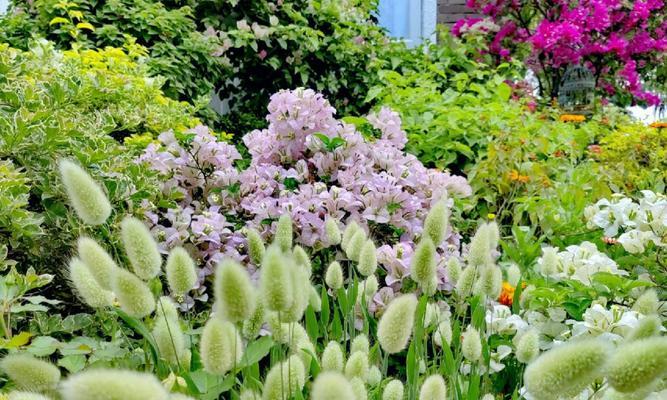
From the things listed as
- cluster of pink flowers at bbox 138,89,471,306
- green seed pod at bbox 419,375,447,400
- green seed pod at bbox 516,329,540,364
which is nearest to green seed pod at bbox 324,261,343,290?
green seed pod at bbox 516,329,540,364

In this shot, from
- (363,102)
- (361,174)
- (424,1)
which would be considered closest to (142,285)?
(361,174)

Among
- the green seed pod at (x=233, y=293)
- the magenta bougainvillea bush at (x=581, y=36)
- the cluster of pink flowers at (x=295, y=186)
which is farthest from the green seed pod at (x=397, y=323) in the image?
the magenta bougainvillea bush at (x=581, y=36)

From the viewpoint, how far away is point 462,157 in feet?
12.0

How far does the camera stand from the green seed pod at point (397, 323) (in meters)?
0.79

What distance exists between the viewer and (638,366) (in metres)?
0.55

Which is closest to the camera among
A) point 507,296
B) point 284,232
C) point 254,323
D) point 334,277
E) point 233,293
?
point 233,293

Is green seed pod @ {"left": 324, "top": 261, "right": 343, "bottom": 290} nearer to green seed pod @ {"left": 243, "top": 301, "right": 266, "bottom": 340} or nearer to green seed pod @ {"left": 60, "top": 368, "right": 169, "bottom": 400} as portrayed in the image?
green seed pod @ {"left": 243, "top": 301, "right": 266, "bottom": 340}

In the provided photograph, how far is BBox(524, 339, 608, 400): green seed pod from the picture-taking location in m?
0.56

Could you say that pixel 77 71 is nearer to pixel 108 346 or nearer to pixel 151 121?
pixel 151 121

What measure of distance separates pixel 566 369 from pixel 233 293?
0.32 metres

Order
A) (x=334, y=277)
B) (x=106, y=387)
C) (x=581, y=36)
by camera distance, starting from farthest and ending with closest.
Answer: (x=581, y=36)
(x=334, y=277)
(x=106, y=387)

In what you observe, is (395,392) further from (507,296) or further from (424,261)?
(507,296)

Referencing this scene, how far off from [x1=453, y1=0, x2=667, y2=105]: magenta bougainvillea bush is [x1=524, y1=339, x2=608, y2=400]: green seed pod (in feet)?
18.8

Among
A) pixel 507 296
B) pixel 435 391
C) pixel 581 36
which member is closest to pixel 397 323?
pixel 435 391
